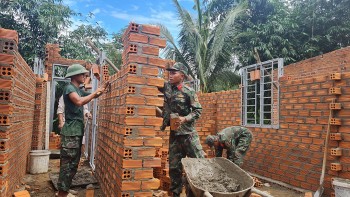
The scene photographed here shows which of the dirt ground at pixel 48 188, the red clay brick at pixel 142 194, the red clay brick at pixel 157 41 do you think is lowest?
the dirt ground at pixel 48 188

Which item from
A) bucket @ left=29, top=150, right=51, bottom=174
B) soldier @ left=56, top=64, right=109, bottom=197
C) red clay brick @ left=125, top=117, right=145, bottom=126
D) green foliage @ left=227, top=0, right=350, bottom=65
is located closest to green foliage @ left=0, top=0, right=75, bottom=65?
bucket @ left=29, top=150, right=51, bottom=174

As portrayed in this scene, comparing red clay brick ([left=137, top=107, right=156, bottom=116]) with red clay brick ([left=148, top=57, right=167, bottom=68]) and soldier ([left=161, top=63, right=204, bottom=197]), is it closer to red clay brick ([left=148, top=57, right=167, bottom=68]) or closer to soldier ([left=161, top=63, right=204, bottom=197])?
red clay brick ([left=148, top=57, right=167, bottom=68])

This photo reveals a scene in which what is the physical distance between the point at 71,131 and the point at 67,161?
0.41 metres

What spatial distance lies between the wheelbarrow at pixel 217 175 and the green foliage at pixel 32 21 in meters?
11.0

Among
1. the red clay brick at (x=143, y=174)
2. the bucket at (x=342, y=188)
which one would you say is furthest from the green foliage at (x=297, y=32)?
the red clay brick at (x=143, y=174)

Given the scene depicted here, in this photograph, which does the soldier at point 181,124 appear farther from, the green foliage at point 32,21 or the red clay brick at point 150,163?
the green foliage at point 32,21

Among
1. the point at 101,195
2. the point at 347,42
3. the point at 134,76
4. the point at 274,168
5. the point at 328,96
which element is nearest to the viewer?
the point at 134,76

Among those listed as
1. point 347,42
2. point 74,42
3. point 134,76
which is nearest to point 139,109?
point 134,76

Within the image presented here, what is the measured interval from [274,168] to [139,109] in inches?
154

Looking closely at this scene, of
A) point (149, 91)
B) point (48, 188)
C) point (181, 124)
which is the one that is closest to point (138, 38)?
point (149, 91)

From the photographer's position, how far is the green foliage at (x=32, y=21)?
11.6m

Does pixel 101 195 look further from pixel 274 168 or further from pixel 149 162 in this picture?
pixel 274 168

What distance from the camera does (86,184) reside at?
15.6ft

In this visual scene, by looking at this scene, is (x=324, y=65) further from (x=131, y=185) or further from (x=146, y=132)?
(x=131, y=185)
